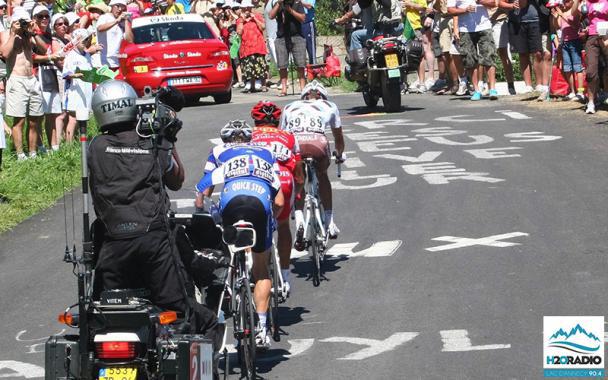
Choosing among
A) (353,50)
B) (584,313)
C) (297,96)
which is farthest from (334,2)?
(584,313)

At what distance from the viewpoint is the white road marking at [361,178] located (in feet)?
54.2

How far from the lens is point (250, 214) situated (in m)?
9.50

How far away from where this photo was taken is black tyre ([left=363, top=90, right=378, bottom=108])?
23156 millimetres

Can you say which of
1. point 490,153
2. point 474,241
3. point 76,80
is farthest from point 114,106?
point 76,80

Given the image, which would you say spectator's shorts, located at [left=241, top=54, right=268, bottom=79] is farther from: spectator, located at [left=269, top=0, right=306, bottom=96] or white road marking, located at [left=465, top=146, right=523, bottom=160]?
white road marking, located at [left=465, top=146, right=523, bottom=160]

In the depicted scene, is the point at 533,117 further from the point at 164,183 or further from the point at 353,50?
the point at 164,183

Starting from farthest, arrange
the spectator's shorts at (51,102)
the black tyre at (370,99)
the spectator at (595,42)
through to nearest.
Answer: the black tyre at (370,99) < the spectator at (595,42) < the spectator's shorts at (51,102)

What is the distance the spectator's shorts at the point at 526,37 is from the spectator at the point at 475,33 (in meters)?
0.45

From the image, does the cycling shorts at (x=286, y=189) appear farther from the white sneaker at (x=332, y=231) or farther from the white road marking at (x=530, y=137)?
the white road marking at (x=530, y=137)

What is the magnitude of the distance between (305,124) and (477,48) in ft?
35.6

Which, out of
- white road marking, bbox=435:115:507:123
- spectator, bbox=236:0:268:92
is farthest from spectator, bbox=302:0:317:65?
white road marking, bbox=435:115:507:123

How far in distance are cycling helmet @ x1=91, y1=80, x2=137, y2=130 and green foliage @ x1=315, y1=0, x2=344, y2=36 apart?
2614 centimetres

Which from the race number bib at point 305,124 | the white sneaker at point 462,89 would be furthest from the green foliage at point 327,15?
the race number bib at point 305,124

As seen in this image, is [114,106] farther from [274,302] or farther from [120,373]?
[274,302]
